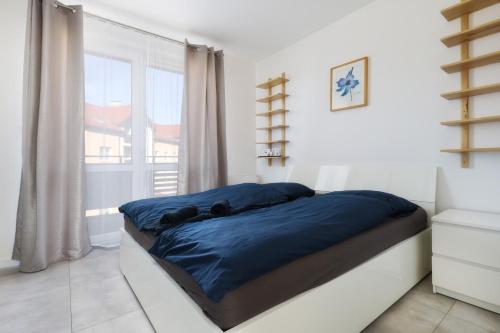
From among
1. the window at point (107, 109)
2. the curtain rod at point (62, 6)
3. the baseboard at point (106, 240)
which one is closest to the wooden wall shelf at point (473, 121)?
the window at point (107, 109)

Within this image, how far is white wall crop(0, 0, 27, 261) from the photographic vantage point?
2271 millimetres

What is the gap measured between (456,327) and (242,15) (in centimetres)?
313

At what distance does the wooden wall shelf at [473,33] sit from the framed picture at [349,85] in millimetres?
742

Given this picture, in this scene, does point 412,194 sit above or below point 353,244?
above

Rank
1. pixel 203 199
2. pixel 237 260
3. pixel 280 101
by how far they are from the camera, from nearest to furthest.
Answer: pixel 237 260, pixel 203 199, pixel 280 101

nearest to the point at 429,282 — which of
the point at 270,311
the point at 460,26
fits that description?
the point at 270,311

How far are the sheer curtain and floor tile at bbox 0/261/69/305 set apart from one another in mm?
533

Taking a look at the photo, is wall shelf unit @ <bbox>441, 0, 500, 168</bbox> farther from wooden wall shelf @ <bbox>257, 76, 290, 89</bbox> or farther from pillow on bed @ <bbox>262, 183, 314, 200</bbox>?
wooden wall shelf @ <bbox>257, 76, 290, 89</bbox>

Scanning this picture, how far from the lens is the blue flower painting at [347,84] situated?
106 inches

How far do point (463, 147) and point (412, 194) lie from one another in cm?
52

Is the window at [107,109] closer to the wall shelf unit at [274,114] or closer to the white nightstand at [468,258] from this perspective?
the wall shelf unit at [274,114]

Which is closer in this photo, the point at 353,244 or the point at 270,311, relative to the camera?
the point at 270,311

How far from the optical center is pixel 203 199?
6.86 ft

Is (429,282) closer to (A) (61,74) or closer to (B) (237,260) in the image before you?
(B) (237,260)
